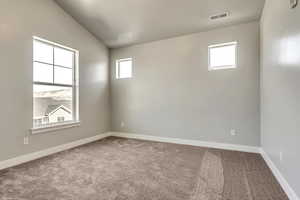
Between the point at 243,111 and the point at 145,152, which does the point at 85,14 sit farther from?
the point at 243,111

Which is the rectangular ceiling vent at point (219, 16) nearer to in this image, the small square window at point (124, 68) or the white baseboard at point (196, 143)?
the small square window at point (124, 68)

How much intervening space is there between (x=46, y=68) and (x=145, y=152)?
280cm

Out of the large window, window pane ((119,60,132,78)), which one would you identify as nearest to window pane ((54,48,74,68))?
the large window

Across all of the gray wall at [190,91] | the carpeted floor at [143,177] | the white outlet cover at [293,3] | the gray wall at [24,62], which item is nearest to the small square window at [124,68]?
the gray wall at [190,91]

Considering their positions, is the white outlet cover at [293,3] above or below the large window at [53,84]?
above

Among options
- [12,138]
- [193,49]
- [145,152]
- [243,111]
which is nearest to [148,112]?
[145,152]

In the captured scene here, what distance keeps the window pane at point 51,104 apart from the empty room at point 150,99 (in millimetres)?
26

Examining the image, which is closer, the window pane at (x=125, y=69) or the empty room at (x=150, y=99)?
the empty room at (x=150, y=99)

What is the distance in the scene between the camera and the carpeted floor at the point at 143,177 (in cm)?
195

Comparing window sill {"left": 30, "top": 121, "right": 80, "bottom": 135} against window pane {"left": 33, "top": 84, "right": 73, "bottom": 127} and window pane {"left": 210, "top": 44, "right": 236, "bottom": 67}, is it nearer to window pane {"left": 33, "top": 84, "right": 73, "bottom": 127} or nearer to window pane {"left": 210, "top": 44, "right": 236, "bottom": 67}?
window pane {"left": 33, "top": 84, "right": 73, "bottom": 127}

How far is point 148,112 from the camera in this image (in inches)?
182

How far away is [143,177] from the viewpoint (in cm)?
238

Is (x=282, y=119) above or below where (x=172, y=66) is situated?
below

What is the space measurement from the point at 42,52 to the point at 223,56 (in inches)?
156
